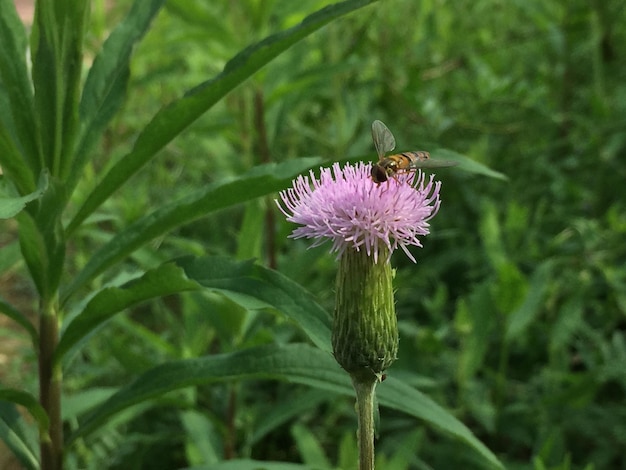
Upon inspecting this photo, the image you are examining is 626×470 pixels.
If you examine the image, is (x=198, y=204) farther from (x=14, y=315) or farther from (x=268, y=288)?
(x=14, y=315)

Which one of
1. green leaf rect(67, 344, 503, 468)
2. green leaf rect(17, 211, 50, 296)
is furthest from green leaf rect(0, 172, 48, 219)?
green leaf rect(67, 344, 503, 468)

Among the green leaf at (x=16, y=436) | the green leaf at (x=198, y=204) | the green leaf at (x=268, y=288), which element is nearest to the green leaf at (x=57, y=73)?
the green leaf at (x=198, y=204)

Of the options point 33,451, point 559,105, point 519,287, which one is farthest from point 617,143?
point 33,451

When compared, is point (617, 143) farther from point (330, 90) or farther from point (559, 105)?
point (330, 90)

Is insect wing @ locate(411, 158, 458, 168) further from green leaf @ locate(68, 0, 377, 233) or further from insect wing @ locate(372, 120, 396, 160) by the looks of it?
green leaf @ locate(68, 0, 377, 233)

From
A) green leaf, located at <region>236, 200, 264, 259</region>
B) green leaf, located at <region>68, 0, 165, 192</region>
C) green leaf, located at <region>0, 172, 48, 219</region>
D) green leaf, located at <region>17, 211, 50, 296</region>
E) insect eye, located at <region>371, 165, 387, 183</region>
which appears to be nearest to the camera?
green leaf, located at <region>0, 172, 48, 219</region>

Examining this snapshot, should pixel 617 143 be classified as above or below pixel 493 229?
above
